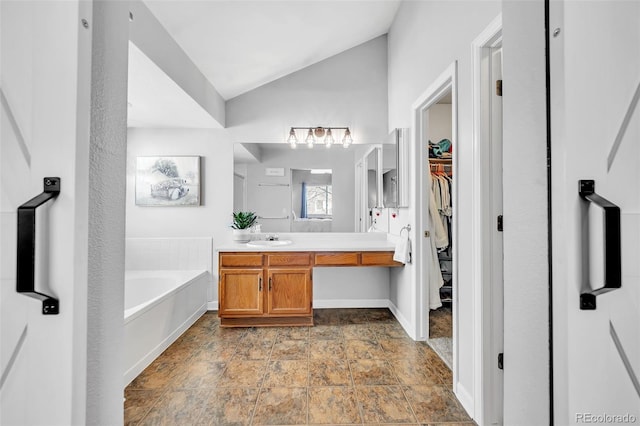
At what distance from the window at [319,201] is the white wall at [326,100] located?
660 millimetres

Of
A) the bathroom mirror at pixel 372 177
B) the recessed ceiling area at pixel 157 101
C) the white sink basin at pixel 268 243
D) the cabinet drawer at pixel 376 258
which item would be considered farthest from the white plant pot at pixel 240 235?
the bathroom mirror at pixel 372 177

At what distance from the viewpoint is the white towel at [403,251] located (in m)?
2.66

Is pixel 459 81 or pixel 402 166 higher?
pixel 459 81

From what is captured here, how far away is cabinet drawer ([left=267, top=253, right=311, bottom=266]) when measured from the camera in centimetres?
292

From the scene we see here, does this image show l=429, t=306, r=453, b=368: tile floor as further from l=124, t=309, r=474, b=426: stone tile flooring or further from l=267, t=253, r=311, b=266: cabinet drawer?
l=267, t=253, r=311, b=266: cabinet drawer

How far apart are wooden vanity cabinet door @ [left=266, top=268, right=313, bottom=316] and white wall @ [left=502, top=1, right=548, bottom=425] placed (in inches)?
89.4

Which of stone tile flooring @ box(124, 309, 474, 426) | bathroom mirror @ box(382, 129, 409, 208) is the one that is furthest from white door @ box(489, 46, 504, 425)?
bathroom mirror @ box(382, 129, 409, 208)

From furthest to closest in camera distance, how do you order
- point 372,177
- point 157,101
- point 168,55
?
point 372,177 → point 157,101 → point 168,55

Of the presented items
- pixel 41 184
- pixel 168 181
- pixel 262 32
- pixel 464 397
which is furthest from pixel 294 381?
pixel 262 32

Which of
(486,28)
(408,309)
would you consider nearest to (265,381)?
(408,309)

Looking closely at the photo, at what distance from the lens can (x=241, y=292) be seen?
114 inches

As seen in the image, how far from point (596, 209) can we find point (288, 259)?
254cm

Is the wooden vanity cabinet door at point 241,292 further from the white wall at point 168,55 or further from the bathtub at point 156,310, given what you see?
the white wall at point 168,55

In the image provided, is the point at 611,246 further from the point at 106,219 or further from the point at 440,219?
the point at 440,219
